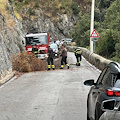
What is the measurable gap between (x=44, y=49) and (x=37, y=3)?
180ft

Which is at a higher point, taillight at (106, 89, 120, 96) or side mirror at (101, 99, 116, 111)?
taillight at (106, 89, 120, 96)

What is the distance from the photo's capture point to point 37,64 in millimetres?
19875

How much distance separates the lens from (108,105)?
3.70m

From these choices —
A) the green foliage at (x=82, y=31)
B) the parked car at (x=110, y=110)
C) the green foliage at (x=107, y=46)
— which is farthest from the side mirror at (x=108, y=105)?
the green foliage at (x=82, y=31)

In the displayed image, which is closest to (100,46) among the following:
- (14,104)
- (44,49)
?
(44,49)

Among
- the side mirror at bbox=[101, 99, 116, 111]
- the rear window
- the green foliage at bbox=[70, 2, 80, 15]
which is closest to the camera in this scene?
the side mirror at bbox=[101, 99, 116, 111]

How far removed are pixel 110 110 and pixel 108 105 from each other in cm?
9

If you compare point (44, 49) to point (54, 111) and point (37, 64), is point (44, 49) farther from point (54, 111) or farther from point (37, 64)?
point (54, 111)

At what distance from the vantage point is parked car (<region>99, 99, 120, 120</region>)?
3.51 metres

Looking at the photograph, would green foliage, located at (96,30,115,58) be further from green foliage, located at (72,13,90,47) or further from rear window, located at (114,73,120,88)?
rear window, located at (114,73,120,88)

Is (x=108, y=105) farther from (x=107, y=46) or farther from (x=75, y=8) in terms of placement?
(x=75, y=8)

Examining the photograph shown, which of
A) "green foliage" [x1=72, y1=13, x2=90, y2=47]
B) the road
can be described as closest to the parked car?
the road

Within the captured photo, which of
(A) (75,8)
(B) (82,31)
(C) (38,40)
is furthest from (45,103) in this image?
(A) (75,8)

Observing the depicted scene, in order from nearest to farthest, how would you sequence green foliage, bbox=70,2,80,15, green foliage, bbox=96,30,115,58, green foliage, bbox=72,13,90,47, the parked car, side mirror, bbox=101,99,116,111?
1. the parked car
2. side mirror, bbox=101,99,116,111
3. green foliage, bbox=96,30,115,58
4. green foliage, bbox=72,13,90,47
5. green foliage, bbox=70,2,80,15
